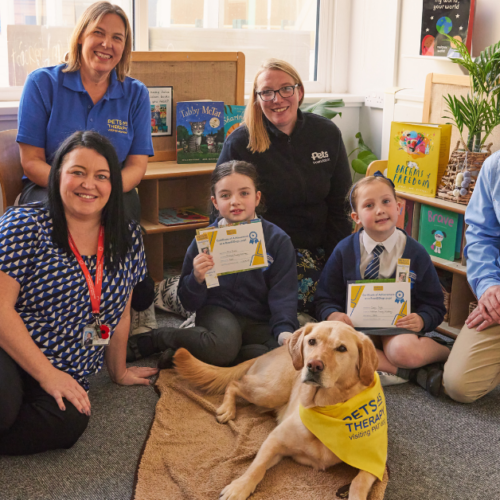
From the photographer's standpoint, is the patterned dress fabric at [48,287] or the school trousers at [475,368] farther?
the school trousers at [475,368]

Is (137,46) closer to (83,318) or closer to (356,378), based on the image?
(83,318)

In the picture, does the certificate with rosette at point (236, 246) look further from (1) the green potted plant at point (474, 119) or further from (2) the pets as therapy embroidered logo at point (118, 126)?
(1) the green potted plant at point (474, 119)

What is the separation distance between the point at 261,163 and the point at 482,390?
4.43ft

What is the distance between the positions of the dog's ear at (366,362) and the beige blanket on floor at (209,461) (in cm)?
31

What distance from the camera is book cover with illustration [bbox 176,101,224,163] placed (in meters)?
3.58

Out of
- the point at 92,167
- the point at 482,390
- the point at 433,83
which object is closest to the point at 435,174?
the point at 433,83

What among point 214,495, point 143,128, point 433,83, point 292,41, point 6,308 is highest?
point 292,41

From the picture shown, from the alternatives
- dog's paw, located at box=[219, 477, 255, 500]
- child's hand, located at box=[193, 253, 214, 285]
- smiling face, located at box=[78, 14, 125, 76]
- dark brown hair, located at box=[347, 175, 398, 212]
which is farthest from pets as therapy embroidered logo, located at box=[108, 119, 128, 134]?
dog's paw, located at box=[219, 477, 255, 500]

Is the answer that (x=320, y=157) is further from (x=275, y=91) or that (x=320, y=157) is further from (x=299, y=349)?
(x=299, y=349)

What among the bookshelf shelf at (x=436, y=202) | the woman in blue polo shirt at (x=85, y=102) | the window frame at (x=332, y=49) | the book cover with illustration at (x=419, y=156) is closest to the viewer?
the woman in blue polo shirt at (x=85, y=102)

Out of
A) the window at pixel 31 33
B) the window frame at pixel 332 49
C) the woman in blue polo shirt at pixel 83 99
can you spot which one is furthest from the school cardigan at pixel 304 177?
the window frame at pixel 332 49

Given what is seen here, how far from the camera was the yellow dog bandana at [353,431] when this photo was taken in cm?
177

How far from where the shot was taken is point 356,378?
71.3 inches

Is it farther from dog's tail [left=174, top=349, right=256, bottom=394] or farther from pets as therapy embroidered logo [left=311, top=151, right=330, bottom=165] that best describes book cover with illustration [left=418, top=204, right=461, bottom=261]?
dog's tail [left=174, top=349, right=256, bottom=394]
